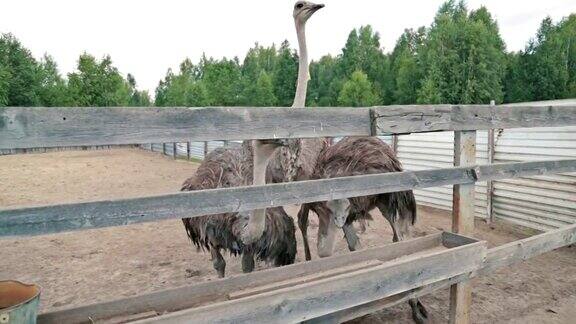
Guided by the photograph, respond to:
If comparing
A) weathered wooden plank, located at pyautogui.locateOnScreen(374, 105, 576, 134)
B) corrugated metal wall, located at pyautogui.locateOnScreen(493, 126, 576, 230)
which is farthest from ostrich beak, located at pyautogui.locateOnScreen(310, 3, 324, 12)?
corrugated metal wall, located at pyautogui.locateOnScreen(493, 126, 576, 230)

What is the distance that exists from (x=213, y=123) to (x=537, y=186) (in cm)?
528

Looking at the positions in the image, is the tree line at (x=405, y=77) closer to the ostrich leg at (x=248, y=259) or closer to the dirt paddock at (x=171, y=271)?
the dirt paddock at (x=171, y=271)

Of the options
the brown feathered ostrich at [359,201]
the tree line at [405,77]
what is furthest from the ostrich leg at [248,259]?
the tree line at [405,77]

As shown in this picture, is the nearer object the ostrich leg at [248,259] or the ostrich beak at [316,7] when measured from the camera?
the ostrich beak at [316,7]

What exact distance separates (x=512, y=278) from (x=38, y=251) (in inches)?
201

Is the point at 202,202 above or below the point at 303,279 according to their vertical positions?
above

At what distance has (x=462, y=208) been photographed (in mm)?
2510

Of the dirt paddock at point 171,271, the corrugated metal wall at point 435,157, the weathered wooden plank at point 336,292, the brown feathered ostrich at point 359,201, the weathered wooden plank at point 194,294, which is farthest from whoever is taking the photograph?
the corrugated metal wall at point 435,157

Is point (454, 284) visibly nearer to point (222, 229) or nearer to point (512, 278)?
point (222, 229)

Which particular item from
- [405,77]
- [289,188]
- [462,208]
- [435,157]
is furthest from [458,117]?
[405,77]

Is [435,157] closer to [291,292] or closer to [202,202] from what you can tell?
[291,292]

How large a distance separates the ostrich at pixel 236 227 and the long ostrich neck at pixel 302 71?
3.32 feet

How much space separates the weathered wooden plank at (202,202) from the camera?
140 centimetres

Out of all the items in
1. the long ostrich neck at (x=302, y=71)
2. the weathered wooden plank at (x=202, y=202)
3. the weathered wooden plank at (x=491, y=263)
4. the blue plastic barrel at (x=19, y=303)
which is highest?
the long ostrich neck at (x=302, y=71)
